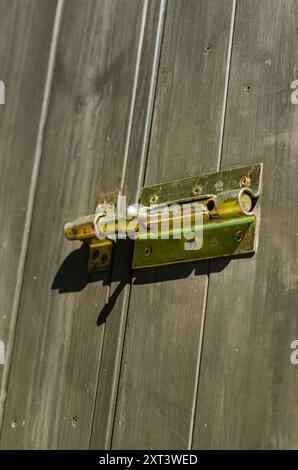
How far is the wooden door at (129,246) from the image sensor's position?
98cm

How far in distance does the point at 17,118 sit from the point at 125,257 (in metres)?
0.38

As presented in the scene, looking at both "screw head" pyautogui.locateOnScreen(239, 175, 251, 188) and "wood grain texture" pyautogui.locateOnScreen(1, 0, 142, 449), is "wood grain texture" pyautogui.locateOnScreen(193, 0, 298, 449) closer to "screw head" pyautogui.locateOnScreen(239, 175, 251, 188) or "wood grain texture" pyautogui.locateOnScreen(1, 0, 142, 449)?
"screw head" pyautogui.locateOnScreen(239, 175, 251, 188)

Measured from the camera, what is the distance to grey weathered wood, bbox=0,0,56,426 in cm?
132

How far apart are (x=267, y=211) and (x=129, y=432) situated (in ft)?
1.02

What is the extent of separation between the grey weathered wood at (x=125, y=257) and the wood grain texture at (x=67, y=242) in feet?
0.06

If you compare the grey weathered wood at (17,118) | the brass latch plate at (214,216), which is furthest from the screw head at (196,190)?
the grey weathered wood at (17,118)

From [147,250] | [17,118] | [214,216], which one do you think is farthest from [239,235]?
[17,118]

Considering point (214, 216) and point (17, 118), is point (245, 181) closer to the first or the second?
point (214, 216)

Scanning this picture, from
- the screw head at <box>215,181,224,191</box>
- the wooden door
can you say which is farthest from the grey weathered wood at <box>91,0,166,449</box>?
the screw head at <box>215,181,224,191</box>

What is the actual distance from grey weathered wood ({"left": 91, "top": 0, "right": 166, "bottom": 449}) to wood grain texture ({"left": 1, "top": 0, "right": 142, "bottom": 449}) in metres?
0.02
